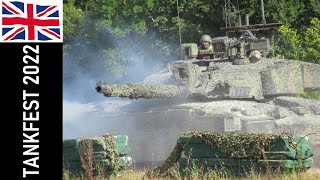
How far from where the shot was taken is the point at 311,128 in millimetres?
14867

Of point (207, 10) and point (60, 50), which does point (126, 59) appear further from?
point (60, 50)

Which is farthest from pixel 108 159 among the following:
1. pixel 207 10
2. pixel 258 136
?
pixel 207 10

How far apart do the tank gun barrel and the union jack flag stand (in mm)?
4420

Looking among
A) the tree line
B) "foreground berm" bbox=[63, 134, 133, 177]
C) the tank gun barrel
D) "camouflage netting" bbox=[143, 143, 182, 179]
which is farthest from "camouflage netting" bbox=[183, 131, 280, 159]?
the tree line

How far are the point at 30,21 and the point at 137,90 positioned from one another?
5.81 meters

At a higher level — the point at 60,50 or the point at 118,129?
the point at 60,50

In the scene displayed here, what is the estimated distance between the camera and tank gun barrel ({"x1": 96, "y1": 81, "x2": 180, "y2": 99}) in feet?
Answer: 44.1

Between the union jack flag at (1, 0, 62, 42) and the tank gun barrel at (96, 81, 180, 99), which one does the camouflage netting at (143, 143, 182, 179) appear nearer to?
the tank gun barrel at (96, 81, 180, 99)

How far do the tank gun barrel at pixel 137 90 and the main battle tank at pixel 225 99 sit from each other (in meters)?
0.02

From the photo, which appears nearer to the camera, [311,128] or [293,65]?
[311,128]

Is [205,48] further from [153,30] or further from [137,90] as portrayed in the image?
[153,30]

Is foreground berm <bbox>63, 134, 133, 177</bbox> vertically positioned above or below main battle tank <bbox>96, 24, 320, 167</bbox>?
below

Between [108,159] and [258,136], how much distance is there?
2.93 meters

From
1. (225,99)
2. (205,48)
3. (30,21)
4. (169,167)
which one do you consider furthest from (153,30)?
(30,21)
